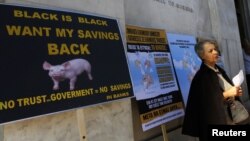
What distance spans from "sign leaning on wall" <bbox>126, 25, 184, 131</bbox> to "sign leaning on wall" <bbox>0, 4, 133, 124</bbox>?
2.33ft

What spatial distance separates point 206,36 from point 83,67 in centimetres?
499

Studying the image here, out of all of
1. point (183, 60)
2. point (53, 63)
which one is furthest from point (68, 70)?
point (183, 60)

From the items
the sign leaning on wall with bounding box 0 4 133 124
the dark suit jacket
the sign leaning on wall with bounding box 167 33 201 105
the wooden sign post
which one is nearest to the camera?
the sign leaning on wall with bounding box 0 4 133 124

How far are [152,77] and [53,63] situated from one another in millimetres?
Answer: 1952

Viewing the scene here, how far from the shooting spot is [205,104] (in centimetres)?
367

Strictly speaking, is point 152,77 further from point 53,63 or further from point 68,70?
point 53,63

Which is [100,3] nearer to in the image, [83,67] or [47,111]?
[83,67]

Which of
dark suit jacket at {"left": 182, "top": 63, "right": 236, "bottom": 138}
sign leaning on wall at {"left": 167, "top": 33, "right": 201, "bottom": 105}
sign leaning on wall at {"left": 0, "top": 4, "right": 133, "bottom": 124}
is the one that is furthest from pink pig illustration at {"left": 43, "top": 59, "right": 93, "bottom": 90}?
sign leaning on wall at {"left": 167, "top": 33, "right": 201, "bottom": 105}

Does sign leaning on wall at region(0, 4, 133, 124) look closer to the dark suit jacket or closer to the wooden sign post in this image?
the wooden sign post

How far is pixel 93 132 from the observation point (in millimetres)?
3494

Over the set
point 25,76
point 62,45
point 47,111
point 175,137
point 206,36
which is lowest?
point 175,137

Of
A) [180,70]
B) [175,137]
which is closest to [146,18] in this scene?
[180,70]

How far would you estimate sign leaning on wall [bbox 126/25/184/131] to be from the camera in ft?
13.5

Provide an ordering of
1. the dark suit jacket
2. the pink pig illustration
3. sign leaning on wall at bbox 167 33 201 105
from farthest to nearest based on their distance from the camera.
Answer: sign leaning on wall at bbox 167 33 201 105, the dark suit jacket, the pink pig illustration
